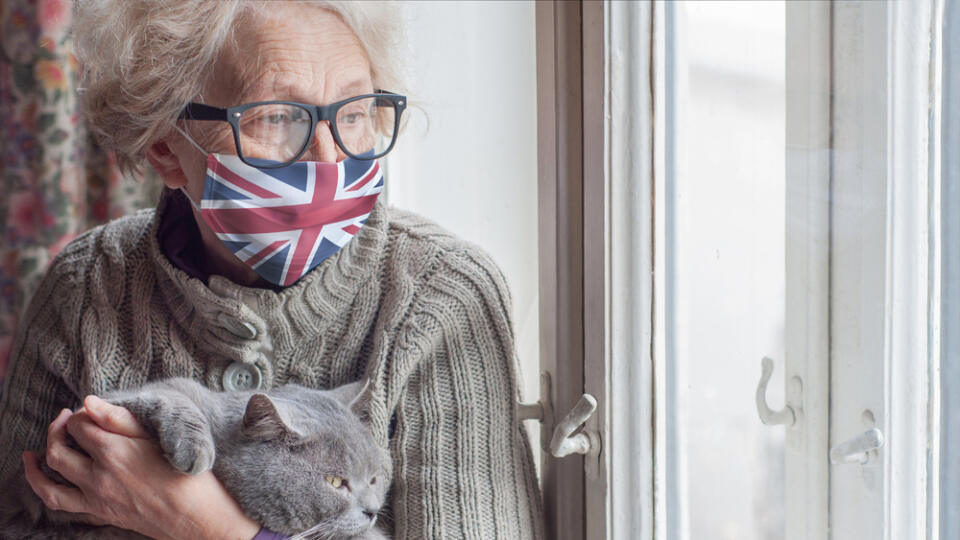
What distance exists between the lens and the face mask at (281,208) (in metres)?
0.96

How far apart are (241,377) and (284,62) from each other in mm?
449

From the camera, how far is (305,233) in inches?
38.9

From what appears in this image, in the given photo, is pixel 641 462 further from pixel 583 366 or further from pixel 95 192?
Result: pixel 95 192

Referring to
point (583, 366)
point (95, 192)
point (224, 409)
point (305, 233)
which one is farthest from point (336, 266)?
point (95, 192)

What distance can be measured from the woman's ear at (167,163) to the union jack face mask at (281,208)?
8 cm

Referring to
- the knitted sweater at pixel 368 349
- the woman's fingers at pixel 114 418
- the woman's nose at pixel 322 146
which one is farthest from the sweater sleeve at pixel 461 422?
the woman's fingers at pixel 114 418

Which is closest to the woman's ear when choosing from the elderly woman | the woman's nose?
the elderly woman

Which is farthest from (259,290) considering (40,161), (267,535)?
(40,161)

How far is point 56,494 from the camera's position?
92 cm

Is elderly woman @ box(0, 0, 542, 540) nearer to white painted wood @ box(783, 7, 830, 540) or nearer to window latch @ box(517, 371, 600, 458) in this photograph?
window latch @ box(517, 371, 600, 458)

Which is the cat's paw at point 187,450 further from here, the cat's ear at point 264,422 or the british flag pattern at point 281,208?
the british flag pattern at point 281,208

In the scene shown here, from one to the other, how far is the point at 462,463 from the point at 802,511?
0.46 metres

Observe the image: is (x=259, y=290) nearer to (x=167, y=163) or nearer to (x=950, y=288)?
(x=167, y=163)

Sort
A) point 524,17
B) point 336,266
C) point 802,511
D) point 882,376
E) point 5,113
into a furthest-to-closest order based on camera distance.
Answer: point 5,113 → point 524,17 → point 336,266 → point 802,511 → point 882,376
